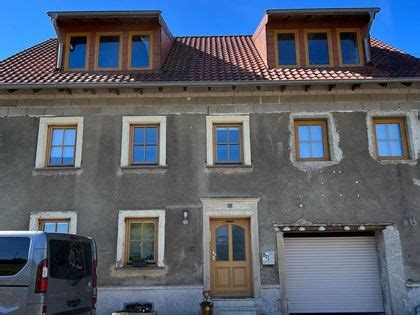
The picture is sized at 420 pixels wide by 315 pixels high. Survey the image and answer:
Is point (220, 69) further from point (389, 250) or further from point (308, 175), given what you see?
point (389, 250)

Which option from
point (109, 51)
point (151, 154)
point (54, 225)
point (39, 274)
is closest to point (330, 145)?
point (151, 154)

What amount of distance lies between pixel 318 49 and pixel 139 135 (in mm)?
5979

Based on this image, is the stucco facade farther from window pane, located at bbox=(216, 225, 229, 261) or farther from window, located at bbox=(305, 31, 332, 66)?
window, located at bbox=(305, 31, 332, 66)

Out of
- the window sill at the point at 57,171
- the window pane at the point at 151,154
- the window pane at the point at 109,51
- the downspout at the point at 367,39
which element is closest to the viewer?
the window sill at the point at 57,171

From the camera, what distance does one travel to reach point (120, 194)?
11.7 metres

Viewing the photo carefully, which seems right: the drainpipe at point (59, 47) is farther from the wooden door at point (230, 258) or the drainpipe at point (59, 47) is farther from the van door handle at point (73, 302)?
the van door handle at point (73, 302)

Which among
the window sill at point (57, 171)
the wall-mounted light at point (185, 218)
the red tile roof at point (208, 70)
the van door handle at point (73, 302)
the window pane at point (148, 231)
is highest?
the red tile roof at point (208, 70)

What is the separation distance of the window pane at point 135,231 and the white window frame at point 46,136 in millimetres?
2219

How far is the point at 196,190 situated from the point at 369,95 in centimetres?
555

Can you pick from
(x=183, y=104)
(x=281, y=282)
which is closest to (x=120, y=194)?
(x=183, y=104)

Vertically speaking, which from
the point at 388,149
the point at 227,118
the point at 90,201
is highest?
the point at 227,118

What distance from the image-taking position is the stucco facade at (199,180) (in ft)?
36.6

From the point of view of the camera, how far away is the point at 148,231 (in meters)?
11.6

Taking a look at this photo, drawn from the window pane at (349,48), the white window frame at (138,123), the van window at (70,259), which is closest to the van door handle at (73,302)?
the van window at (70,259)
